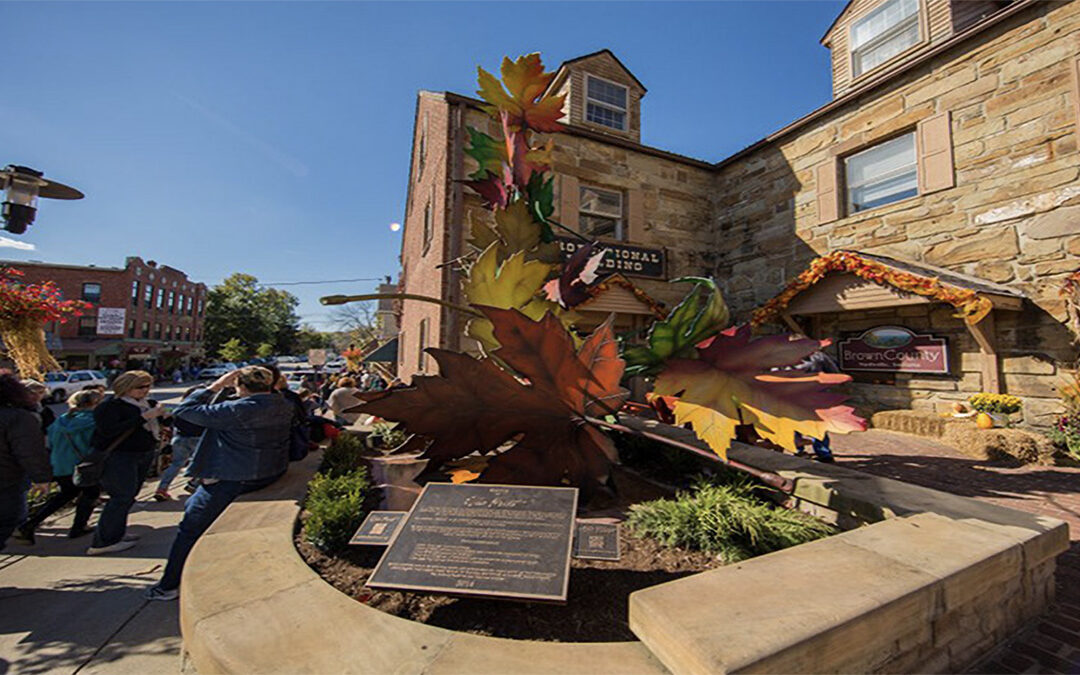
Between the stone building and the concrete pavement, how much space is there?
3.31 meters

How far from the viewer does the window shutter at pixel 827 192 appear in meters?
8.73

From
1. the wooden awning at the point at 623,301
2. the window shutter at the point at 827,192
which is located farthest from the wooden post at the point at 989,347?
the wooden awning at the point at 623,301

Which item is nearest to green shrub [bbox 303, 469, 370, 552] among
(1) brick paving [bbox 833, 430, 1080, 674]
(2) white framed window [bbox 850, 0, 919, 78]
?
(1) brick paving [bbox 833, 430, 1080, 674]

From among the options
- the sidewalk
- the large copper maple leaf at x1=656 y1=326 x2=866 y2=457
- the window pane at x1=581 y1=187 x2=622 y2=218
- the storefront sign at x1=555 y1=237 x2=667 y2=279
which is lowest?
the sidewalk

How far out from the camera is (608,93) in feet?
37.9

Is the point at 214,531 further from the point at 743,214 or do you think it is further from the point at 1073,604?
the point at 743,214

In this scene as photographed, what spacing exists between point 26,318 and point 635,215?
34.1 feet

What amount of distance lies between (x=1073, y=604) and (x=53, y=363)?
33.6 feet

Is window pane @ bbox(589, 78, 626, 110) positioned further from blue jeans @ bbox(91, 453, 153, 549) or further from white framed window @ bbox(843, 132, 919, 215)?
blue jeans @ bbox(91, 453, 153, 549)

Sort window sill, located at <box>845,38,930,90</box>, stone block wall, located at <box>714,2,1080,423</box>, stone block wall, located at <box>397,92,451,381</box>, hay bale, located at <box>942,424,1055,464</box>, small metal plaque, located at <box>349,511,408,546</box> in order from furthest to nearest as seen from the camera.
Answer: stone block wall, located at <box>397,92,451,381</box>, window sill, located at <box>845,38,930,90</box>, stone block wall, located at <box>714,2,1080,423</box>, hay bale, located at <box>942,424,1055,464</box>, small metal plaque, located at <box>349,511,408,546</box>

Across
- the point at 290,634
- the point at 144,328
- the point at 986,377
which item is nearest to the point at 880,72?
the point at 986,377

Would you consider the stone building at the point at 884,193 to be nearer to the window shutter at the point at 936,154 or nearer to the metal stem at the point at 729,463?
the window shutter at the point at 936,154

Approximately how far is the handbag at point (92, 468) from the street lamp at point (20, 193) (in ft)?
10.7

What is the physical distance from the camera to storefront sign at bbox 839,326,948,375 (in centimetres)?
721
